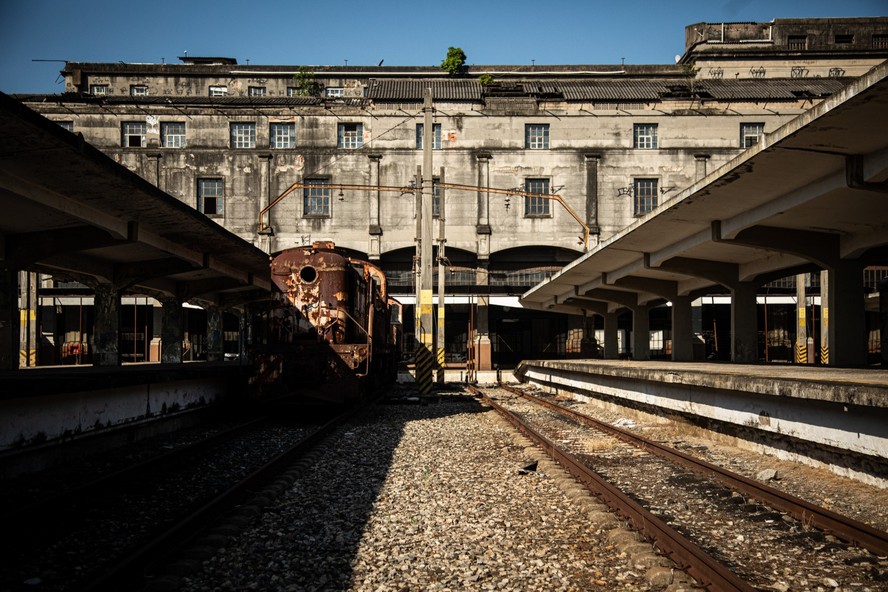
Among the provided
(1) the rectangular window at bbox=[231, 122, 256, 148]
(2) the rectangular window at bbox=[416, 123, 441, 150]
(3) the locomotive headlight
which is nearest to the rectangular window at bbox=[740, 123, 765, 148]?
(2) the rectangular window at bbox=[416, 123, 441, 150]

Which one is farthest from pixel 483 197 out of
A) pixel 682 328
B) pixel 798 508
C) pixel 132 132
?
pixel 798 508

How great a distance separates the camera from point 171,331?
82.6ft

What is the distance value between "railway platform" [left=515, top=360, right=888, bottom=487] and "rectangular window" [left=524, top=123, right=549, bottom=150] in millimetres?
33674

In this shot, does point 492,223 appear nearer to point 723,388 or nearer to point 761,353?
point 761,353

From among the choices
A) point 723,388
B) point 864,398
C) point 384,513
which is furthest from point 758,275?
point 384,513

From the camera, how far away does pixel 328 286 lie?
16.0 meters

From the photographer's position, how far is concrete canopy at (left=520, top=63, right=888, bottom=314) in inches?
357

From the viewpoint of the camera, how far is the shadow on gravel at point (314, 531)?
16.5 ft

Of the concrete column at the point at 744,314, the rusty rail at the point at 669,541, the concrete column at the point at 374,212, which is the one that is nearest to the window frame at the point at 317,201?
the concrete column at the point at 374,212

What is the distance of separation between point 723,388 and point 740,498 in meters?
3.46

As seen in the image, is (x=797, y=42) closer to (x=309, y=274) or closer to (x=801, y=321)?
(x=801, y=321)

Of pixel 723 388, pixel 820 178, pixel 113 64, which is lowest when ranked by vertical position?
pixel 723 388

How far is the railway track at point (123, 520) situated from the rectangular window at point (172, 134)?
4077 centimetres

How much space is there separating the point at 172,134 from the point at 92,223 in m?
36.0
